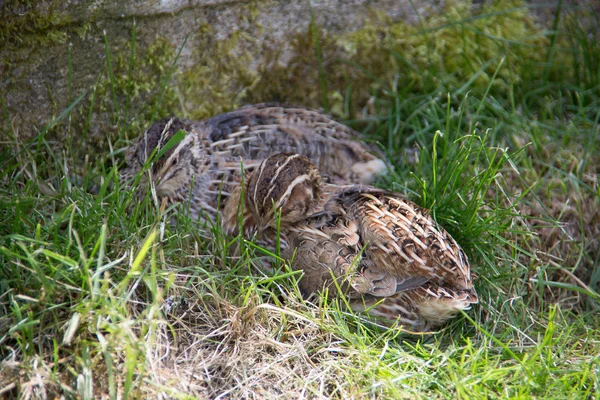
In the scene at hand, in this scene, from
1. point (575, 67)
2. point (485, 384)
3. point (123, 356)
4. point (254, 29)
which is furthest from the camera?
point (575, 67)

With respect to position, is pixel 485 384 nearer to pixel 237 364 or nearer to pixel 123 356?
pixel 237 364

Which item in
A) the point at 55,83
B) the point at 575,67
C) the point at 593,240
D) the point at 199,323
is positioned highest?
the point at 55,83

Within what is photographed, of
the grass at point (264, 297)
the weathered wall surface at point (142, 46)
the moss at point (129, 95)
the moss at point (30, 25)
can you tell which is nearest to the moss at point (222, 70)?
the weathered wall surface at point (142, 46)

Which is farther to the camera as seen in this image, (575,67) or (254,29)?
(575,67)

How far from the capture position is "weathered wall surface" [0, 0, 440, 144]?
4.70 m

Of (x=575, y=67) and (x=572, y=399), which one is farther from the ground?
(x=575, y=67)

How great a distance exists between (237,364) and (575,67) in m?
3.93

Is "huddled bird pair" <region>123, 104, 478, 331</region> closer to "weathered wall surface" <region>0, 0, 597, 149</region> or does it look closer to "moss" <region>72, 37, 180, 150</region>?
"moss" <region>72, 37, 180, 150</region>

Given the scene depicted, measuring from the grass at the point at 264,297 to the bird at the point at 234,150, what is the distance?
0.85 ft

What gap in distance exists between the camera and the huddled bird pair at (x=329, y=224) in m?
4.17

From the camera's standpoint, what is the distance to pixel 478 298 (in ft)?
14.3

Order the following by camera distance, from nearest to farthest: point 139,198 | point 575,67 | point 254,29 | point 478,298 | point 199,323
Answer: point 199,323, point 478,298, point 139,198, point 254,29, point 575,67

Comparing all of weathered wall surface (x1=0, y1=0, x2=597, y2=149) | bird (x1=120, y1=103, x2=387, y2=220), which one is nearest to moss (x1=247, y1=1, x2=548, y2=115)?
weathered wall surface (x1=0, y1=0, x2=597, y2=149)

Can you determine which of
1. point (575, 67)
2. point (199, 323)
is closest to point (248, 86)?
point (199, 323)
